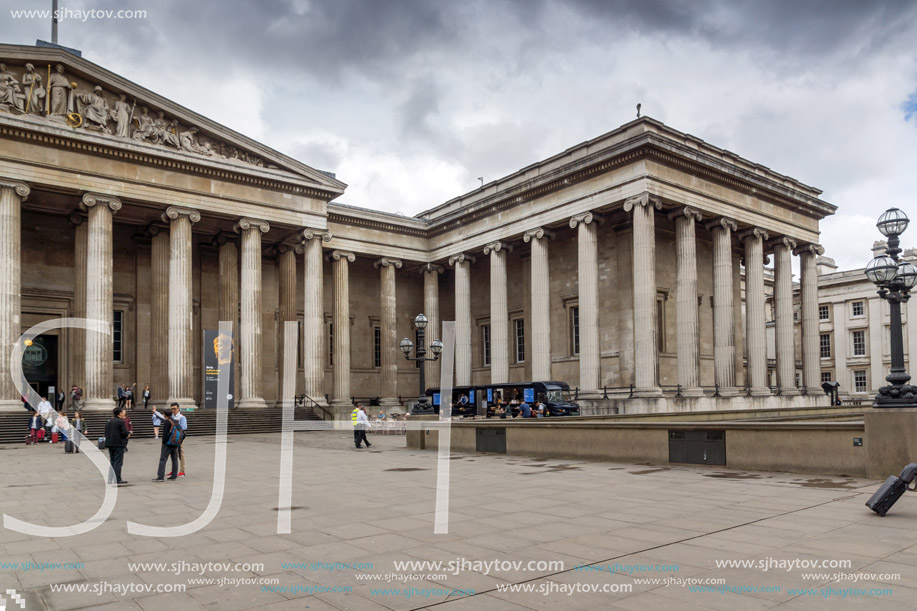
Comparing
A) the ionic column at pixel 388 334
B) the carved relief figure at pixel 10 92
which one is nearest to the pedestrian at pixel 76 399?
the carved relief figure at pixel 10 92

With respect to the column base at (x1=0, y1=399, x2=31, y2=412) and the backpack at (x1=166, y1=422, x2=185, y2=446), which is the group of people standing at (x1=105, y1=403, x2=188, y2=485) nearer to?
the backpack at (x1=166, y1=422, x2=185, y2=446)

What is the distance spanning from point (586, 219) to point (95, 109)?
23097 mm

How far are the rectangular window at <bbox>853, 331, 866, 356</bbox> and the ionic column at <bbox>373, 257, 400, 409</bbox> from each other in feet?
141

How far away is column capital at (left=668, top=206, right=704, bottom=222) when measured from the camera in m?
34.9

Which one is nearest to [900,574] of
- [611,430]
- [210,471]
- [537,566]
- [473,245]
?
[537,566]

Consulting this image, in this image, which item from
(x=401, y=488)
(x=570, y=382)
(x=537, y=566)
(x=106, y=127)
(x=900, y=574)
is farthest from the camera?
(x=570, y=382)

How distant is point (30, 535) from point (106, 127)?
90.7 feet

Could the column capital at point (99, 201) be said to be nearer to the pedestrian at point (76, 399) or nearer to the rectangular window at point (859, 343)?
the pedestrian at point (76, 399)

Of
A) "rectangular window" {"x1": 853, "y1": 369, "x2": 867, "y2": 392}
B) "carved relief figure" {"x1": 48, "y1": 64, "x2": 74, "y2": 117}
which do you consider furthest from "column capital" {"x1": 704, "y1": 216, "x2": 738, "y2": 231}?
"rectangular window" {"x1": 853, "y1": 369, "x2": 867, "y2": 392}

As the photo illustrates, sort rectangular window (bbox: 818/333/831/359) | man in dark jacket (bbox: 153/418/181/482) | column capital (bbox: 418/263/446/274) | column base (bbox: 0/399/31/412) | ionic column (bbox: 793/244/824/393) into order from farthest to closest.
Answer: rectangular window (bbox: 818/333/831/359)
column capital (bbox: 418/263/446/274)
ionic column (bbox: 793/244/824/393)
column base (bbox: 0/399/31/412)
man in dark jacket (bbox: 153/418/181/482)

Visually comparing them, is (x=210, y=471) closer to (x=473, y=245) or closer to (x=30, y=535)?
(x=30, y=535)

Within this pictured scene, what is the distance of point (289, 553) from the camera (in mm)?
7527

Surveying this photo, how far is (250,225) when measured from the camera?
35.9 meters

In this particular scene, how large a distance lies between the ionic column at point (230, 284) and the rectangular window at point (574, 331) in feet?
59.5
